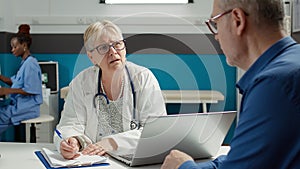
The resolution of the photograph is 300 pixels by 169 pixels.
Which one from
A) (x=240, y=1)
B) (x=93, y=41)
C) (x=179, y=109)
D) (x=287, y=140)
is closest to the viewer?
(x=287, y=140)

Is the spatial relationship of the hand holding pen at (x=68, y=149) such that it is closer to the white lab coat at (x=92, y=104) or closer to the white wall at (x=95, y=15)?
the white lab coat at (x=92, y=104)

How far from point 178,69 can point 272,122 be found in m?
3.64

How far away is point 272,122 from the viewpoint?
83 centimetres

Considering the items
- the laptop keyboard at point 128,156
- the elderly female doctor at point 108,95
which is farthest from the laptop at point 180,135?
the elderly female doctor at point 108,95

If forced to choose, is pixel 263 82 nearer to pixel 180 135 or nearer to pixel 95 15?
pixel 180 135

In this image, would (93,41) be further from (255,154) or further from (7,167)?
(255,154)

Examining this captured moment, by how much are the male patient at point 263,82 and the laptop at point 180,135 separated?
1.24 feet

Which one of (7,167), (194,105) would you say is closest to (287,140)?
(7,167)

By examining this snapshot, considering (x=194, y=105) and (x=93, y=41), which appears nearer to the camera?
(x=93, y=41)

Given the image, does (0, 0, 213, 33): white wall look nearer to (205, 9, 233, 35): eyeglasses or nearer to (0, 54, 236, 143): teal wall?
(0, 54, 236, 143): teal wall

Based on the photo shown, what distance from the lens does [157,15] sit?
4410mm

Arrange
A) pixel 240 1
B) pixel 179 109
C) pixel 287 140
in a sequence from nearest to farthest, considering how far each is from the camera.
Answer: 1. pixel 287 140
2. pixel 240 1
3. pixel 179 109

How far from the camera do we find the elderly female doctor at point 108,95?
1.91 metres

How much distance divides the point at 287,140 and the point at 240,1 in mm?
335
